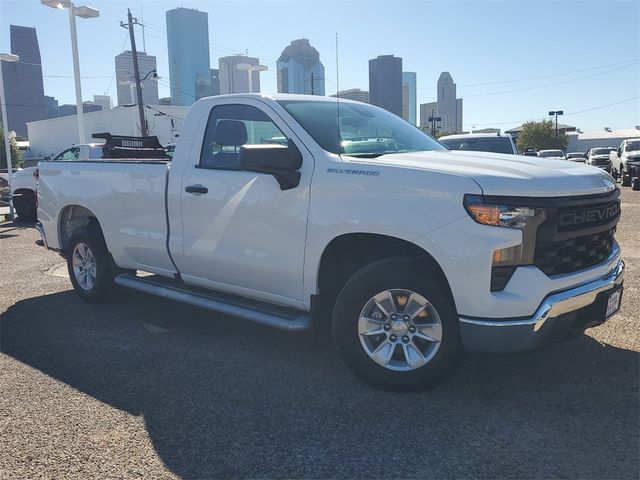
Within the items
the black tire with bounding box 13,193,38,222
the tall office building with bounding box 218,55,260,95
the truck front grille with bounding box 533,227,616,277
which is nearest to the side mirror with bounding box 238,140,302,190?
the truck front grille with bounding box 533,227,616,277

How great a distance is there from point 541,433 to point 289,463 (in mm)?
1402

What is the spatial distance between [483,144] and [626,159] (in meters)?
14.1

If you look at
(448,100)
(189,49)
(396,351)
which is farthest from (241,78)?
(448,100)

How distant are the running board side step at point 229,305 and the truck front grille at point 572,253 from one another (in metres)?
1.63

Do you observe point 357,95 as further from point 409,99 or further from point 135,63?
point 135,63

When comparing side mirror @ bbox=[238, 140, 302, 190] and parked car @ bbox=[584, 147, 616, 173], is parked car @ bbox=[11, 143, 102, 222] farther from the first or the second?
parked car @ bbox=[584, 147, 616, 173]

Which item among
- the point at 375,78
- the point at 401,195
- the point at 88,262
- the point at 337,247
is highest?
the point at 375,78

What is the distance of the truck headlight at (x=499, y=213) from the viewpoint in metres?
3.28

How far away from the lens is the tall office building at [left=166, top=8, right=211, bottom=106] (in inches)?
1038

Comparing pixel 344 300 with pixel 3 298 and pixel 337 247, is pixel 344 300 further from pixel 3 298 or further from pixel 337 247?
pixel 3 298

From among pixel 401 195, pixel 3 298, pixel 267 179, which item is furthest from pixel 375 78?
pixel 3 298

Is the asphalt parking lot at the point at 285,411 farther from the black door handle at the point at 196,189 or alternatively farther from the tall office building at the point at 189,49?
the tall office building at the point at 189,49

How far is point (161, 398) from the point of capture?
3818 millimetres

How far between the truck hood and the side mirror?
17.8 inches
